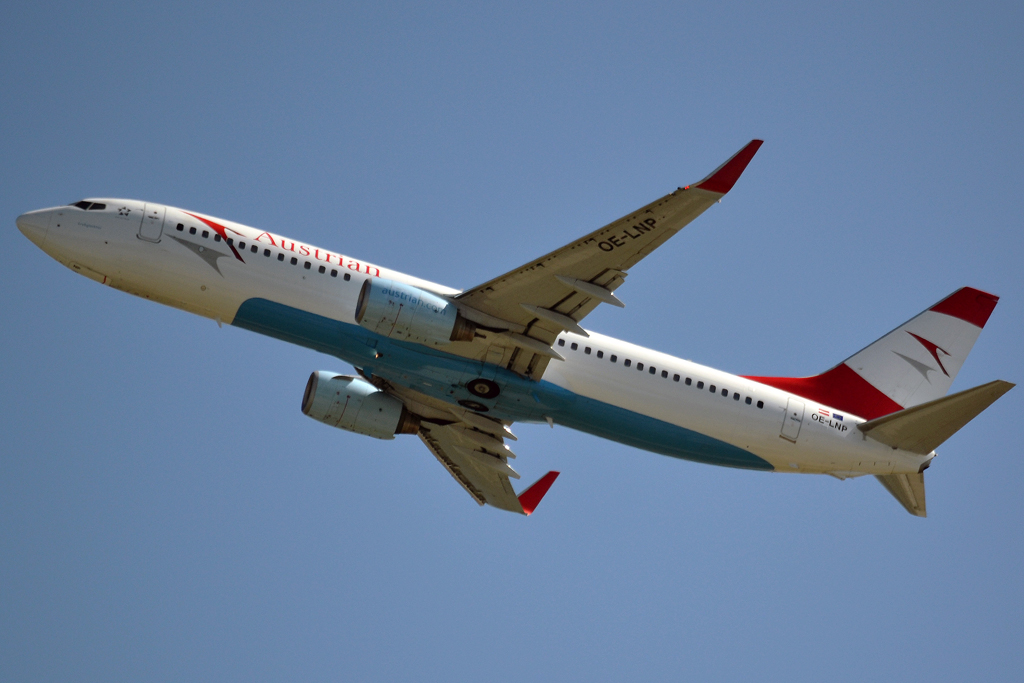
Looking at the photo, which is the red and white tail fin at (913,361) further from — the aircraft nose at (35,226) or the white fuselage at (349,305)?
the aircraft nose at (35,226)

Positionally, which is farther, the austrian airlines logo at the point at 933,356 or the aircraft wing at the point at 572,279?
the austrian airlines logo at the point at 933,356

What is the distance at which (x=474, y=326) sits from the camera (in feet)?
100.0

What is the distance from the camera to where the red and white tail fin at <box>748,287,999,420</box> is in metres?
35.9

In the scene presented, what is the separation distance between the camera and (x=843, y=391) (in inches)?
1410

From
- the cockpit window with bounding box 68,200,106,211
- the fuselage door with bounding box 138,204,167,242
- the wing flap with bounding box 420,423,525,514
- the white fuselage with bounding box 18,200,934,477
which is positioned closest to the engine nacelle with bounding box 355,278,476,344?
the white fuselage with bounding box 18,200,934,477

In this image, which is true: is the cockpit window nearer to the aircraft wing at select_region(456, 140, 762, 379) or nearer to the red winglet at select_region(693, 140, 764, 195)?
the aircraft wing at select_region(456, 140, 762, 379)

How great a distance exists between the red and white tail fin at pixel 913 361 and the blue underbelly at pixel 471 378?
201 inches

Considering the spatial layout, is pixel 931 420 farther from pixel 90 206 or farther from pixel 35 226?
pixel 35 226

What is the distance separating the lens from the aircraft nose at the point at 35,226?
102 ft

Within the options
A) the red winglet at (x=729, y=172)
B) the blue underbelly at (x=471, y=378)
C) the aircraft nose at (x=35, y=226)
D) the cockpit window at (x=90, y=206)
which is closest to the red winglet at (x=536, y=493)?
the blue underbelly at (x=471, y=378)

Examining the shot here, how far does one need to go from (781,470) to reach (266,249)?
1923 cm

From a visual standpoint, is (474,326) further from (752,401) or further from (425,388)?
(752,401)

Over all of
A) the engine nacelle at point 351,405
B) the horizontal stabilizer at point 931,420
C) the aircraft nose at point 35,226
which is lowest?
the engine nacelle at point 351,405

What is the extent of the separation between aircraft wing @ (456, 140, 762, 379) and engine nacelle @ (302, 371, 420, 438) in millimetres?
6285
